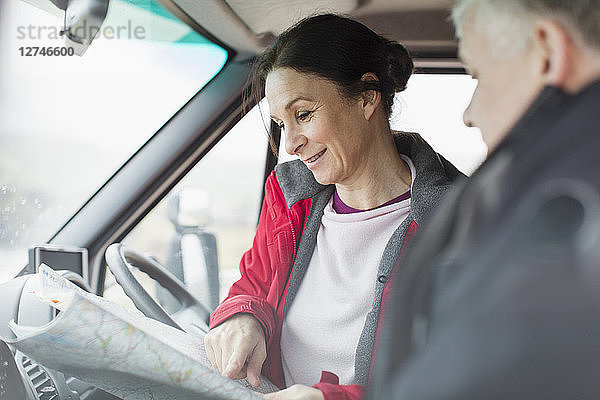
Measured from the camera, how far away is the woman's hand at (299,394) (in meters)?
1.09

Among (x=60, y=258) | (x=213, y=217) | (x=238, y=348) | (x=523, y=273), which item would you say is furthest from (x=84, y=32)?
(x=213, y=217)

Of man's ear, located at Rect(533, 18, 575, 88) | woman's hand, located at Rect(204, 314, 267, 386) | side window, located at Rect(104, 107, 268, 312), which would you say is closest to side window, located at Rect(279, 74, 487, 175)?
side window, located at Rect(104, 107, 268, 312)

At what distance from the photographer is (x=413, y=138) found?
1647 mm

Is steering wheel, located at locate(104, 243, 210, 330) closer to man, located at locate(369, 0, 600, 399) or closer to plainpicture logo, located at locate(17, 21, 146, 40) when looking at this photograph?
plainpicture logo, located at locate(17, 21, 146, 40)

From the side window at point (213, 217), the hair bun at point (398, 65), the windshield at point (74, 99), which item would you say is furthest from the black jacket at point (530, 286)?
the side window at point (213, 217)

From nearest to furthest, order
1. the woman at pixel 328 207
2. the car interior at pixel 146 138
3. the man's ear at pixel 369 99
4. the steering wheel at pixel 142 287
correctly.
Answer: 1. the car interior at pixel 146 138
2. the woman at pixel 328 207
3. the man's ear at pixel 369 99
4. the steering wheel at pixel 142 287

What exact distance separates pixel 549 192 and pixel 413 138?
3.86ft

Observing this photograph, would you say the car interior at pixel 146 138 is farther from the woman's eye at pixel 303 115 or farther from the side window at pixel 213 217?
the woman's eye at pixel 303 115

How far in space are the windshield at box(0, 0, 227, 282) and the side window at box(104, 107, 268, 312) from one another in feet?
0.77

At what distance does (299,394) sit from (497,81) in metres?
0.67

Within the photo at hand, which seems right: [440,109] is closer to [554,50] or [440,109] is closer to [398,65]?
[398,65]

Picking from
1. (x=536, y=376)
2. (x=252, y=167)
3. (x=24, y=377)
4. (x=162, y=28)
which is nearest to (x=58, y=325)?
(x=24, y=377)

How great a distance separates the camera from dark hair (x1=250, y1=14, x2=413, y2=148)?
152 centimetres

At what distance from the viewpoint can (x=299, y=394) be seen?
3.60ft
